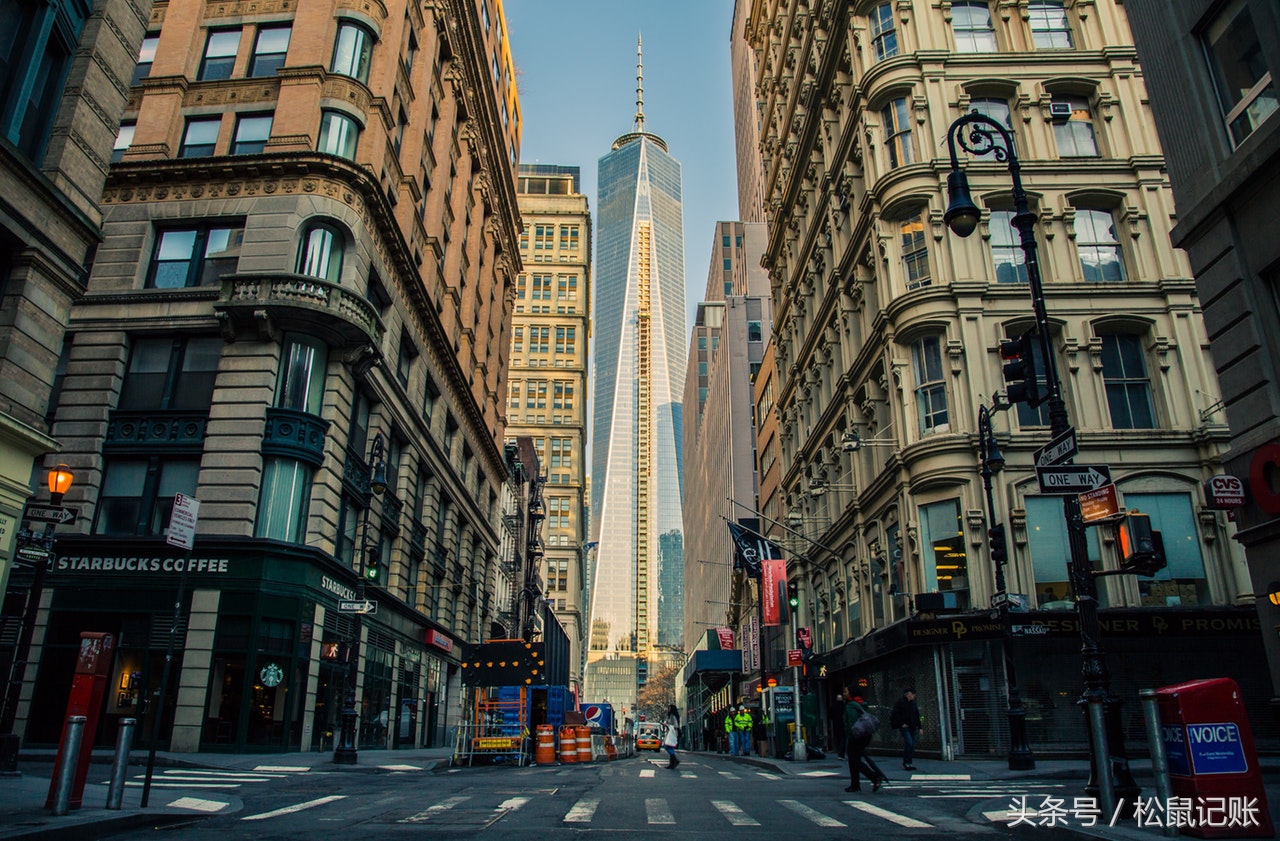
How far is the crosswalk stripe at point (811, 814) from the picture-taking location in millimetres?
10562

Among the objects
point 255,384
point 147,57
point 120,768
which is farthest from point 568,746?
point 147,57

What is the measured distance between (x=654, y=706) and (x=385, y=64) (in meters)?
159

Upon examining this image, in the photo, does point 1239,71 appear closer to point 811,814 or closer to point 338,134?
point 811,814

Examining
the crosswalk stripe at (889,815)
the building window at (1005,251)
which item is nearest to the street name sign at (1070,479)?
the crosswalk stripe at (889,815)

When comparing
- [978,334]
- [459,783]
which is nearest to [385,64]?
[978,334]

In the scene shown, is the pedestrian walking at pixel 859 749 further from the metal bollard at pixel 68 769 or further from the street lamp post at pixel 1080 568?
the metal bollard at pixel 68 769

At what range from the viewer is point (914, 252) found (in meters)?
31.3

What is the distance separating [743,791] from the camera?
15.5 m

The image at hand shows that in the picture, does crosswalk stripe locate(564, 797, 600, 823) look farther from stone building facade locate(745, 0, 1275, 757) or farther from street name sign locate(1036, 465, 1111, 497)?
stone building facade locate(745, 0, 1275, 757)

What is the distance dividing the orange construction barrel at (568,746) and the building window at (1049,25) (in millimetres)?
30090

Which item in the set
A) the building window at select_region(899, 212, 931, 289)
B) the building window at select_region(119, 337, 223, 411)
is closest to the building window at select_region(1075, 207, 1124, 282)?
the building window at select_region(899, 212, 931, 289)

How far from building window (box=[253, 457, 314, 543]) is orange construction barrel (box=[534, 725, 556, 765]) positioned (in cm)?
993

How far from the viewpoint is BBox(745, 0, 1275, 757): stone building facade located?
25.8 m

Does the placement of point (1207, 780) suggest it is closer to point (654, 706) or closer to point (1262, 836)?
point (1262, 836)
